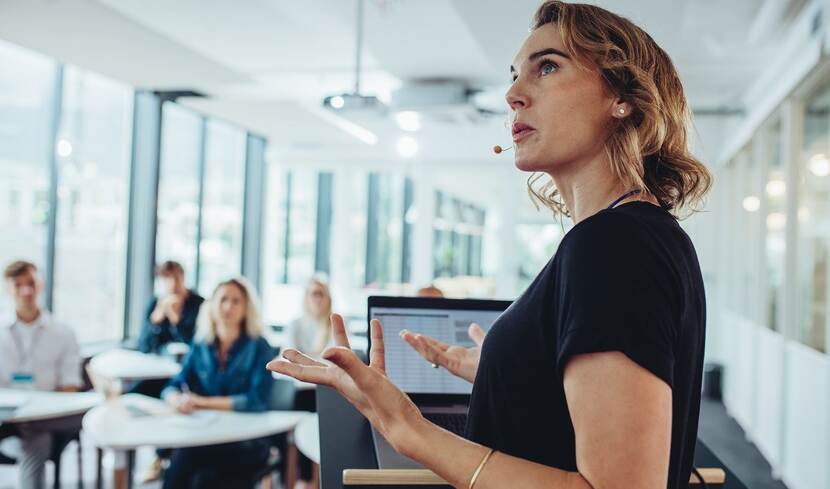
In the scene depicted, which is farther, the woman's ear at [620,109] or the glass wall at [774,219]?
the glass wall at [774,219]

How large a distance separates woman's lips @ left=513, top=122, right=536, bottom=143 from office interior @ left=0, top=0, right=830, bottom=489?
160cm

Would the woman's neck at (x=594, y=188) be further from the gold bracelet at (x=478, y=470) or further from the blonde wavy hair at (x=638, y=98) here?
the gold bracelet at (x=478, y=470)

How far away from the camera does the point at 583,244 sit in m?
0.80

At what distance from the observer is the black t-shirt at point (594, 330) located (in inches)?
29.9

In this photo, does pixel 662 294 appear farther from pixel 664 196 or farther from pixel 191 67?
pixel 191 67

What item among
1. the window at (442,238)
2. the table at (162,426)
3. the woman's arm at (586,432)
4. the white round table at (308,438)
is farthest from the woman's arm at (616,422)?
the window at (442,238)

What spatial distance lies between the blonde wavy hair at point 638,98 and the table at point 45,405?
10.5ft

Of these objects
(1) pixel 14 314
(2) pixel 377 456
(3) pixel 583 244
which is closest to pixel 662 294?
(3) pixel 583 244

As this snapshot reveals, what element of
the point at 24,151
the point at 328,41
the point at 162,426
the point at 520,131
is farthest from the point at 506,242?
the point at 520,131

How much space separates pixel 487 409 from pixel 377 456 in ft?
1.35

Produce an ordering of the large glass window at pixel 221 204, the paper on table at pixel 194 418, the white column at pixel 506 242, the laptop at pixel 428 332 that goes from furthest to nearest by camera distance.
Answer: the white column at pixel 506 242
the large glass window at pixel 221 204
the paper on table at pixel 194 418
the laptop at pixel 428 332

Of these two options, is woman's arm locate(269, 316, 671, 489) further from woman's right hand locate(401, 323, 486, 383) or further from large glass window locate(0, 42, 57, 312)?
large glass window locate(0, 42, 57, 312)

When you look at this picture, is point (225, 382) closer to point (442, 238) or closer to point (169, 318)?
point (169, 318)

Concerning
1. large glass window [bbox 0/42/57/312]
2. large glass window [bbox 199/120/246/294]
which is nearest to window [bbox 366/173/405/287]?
large glass window [bbox 199/120/246/294]
